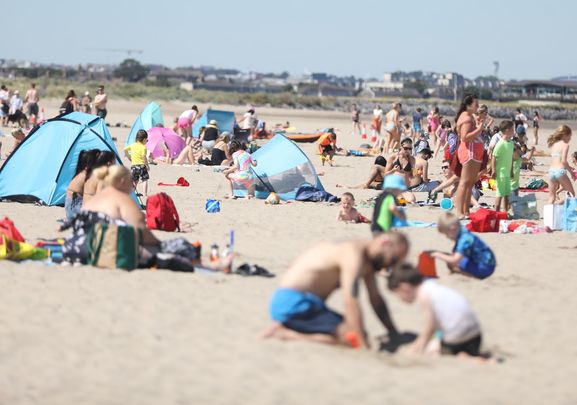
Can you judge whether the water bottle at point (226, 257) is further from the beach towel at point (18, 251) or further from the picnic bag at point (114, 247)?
the beach towel at point (18, 251)

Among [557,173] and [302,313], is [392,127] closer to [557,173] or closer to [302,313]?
[557,173]

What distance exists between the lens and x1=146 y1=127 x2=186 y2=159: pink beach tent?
22016 millimetres

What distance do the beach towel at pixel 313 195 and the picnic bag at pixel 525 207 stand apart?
274cm

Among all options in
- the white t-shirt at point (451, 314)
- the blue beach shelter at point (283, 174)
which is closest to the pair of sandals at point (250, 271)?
the white t-shirt at point (451, 314)

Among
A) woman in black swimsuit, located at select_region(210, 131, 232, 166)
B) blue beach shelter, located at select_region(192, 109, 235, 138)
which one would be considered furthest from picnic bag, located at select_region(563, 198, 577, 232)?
blue beach shelter, located at select_region(192, 109, 235, 138)

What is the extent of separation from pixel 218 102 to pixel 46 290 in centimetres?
8131

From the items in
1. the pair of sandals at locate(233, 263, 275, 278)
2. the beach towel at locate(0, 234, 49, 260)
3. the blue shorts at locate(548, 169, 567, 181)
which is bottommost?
the pair of sandals at locate(233, 263, 275, 278)

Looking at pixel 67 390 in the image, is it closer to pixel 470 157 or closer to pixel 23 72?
pixel 470 157

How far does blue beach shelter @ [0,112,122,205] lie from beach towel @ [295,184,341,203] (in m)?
3.03

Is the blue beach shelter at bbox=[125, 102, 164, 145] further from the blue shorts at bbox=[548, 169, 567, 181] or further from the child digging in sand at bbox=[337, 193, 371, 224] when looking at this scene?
the blue shorts at bbox=[548, 169, 567, 181]

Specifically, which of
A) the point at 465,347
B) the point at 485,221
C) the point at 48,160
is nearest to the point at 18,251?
the point at 465,347

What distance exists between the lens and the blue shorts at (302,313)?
24.3 ft

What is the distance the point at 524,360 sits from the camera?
7.49 meters

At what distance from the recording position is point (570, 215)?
13.6 meters
